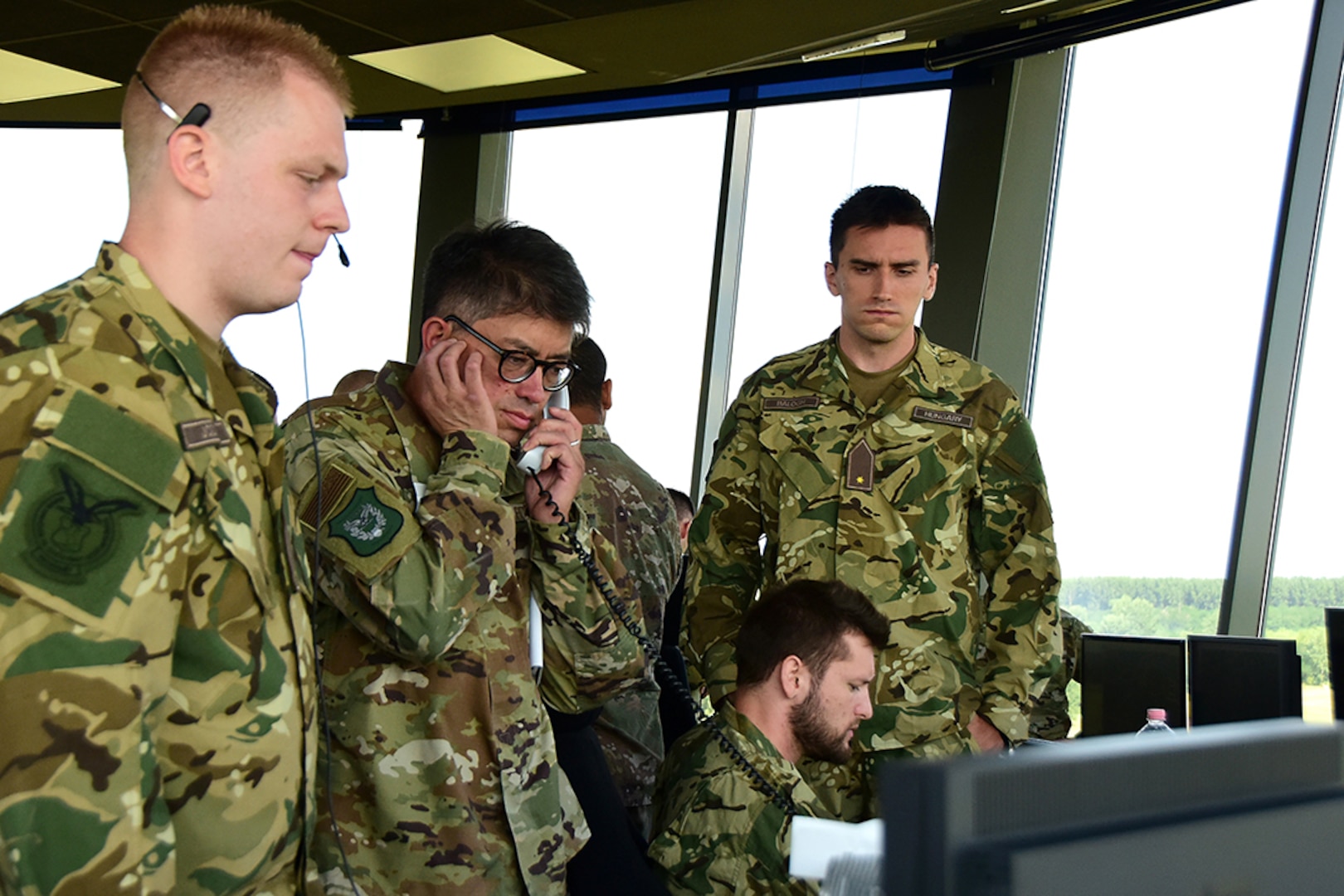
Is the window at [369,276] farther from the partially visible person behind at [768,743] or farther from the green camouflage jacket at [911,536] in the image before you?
the partially visible person behind at [768,743]

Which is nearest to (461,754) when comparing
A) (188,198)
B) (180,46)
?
(188,198)

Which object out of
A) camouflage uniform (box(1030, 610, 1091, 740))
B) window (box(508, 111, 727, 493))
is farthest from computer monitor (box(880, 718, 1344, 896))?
window (box(508, 111, 727, 493))

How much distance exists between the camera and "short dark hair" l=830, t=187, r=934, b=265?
271 centimetres

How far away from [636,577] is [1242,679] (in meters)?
1.38

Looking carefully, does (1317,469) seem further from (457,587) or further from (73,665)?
(73,665)

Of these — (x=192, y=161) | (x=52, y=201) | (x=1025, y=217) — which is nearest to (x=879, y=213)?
(x=192, y=161)

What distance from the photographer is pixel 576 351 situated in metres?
3.06

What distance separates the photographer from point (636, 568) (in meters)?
2.76

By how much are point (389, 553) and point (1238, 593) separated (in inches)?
153

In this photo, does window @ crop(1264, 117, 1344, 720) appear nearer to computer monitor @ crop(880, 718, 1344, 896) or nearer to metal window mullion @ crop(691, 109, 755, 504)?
metal window mullion @ crop(691, 109, 755, 504)

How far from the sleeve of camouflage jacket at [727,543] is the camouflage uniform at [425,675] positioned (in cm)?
93

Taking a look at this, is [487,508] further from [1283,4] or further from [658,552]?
[1283,4]

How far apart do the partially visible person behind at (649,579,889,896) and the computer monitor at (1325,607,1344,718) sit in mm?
841

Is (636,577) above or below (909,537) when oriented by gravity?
below
